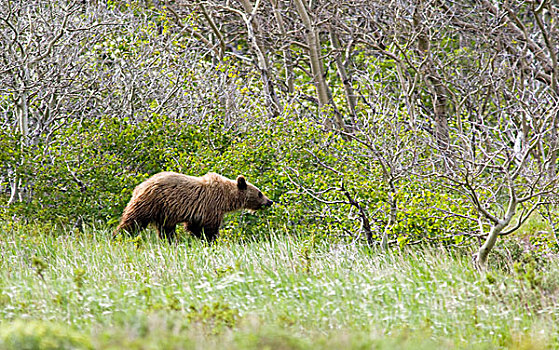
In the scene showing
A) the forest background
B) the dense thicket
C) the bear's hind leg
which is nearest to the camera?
the forest background

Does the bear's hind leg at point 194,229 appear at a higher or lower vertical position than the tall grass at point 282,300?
lower

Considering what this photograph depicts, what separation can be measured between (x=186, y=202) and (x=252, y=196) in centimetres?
115

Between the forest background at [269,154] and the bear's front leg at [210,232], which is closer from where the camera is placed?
the forest background at [269,154]

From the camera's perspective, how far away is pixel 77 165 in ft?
37.6

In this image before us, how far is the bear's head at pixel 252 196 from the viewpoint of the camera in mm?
10633

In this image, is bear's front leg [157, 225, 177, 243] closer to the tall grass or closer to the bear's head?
the bear's head

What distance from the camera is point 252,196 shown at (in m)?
10.9

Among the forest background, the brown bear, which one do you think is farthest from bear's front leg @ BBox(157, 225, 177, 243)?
the forest background

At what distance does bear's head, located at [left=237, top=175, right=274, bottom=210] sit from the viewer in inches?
419

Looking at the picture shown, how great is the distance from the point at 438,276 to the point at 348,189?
2762 mm

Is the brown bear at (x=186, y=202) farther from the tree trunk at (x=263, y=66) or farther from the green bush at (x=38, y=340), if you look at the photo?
the green bush at (x=38, y=340)

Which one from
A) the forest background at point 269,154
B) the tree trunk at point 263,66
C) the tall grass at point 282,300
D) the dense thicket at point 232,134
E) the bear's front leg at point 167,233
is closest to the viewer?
the tall grass at point 282,300

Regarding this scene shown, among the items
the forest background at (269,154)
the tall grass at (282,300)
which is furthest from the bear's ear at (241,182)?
the tall grass at (282,300)

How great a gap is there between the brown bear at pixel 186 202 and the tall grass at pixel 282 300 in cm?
138
